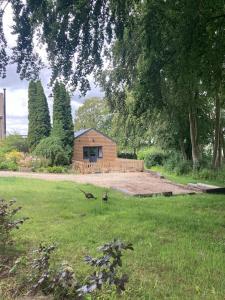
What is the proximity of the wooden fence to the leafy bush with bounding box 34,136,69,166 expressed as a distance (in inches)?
39.2

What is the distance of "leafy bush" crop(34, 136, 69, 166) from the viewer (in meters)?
27.7

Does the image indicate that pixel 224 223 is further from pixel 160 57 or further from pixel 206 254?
pixel 160 57

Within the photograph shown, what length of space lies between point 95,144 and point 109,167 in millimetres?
5085

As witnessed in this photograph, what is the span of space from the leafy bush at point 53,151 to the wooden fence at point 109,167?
100 centimetres

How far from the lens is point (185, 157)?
84.0ft

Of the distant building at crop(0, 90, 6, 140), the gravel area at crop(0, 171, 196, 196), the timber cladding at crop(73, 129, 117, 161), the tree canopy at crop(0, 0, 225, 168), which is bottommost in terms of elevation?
the gravel area at crop(0, 171, 196, 196)

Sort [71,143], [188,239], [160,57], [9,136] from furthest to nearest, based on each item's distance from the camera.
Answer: [9,136]
[71,143]
[160,57]
[188,239]

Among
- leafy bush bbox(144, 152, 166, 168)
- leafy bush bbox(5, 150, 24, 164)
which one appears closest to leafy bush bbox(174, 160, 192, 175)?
leafy bush bbox(144, 152, 166, 168)

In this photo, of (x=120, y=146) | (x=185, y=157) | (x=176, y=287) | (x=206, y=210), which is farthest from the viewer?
(x=120, y=146)

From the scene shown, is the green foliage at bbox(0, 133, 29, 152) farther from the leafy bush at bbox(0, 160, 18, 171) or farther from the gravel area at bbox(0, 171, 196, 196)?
the gravel area at bbox(0, 171, 196, 196)

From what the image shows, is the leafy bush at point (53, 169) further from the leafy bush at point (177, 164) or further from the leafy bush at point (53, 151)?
the leafy bush at point (177, 164)

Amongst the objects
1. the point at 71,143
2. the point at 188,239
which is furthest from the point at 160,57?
the point at 71,143

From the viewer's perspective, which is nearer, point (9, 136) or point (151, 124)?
point (151, 124)

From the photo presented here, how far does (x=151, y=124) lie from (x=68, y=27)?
63.2ft
